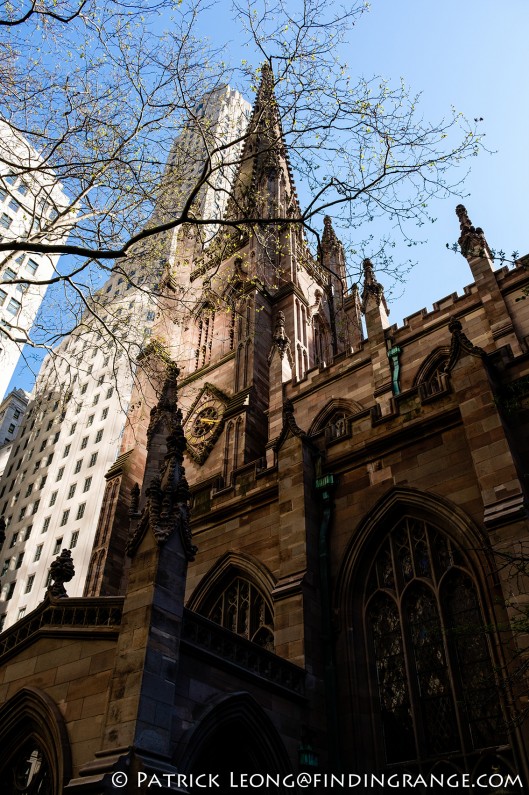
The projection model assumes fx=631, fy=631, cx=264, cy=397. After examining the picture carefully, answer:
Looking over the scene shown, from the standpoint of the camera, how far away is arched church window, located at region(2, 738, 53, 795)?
349 inches

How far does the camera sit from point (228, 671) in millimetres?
9547

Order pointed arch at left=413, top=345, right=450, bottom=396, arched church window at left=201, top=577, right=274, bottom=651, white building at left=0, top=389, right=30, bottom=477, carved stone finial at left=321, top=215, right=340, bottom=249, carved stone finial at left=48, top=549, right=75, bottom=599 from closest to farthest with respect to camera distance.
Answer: carved stone finial at left=48, top=549, right=75, bottom=599, arched church window at left=201, top=577, right=274, bottom=651, pointed arch at left=413, top=345, right=450, bottom=396, carved stone finial at left=321, top=215, right=340, bottom=249, white building at left=0, top=389, right=30, bottom=477

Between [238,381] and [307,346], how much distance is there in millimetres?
4464

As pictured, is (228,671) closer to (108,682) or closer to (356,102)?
→ (108,682)

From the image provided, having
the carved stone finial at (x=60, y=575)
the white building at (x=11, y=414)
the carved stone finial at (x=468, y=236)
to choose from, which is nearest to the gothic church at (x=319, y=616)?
the carved stone finial at (x=60, y=575)

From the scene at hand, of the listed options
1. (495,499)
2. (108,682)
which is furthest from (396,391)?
(108,682)

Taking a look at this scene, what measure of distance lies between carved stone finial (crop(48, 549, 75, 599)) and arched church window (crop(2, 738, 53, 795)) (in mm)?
2125

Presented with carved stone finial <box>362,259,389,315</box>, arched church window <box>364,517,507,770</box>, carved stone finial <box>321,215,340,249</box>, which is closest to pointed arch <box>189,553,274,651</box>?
arched church window <box>364,517,507,770</box>

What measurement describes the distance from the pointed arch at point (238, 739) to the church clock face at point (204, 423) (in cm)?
1470

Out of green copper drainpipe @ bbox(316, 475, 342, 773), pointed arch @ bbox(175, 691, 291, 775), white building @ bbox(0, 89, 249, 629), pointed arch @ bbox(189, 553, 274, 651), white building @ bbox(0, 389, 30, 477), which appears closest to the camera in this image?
pointed arch @ bbox(175, 691, 291, 775)

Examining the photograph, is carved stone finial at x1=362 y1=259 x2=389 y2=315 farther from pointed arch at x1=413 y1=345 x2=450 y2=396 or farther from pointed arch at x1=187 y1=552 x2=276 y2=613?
pointed arch at x1=187 y1=552 x2=276 y2=613

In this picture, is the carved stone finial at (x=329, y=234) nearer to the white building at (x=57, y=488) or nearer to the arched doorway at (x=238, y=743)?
the white building at (x=57, y=488)

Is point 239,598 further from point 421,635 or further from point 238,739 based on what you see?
point 238,739

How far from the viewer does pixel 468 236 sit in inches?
810
